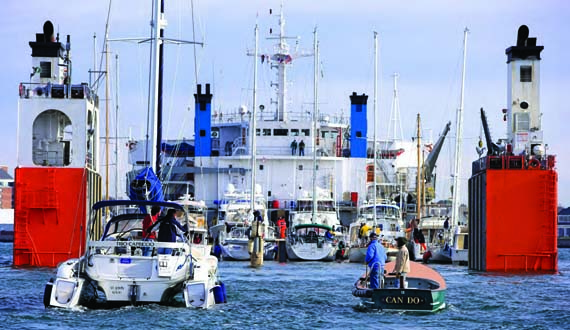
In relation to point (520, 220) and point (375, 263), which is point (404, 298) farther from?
point (520, 220)

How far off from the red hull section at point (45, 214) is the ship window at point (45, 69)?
459cm

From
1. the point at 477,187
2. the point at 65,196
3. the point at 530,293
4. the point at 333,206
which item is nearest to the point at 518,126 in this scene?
the point at 477,187

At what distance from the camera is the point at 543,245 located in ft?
142

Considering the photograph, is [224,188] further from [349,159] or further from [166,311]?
[166,311]

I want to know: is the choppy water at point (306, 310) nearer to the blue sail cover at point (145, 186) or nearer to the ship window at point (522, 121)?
the blue sail cover at point (145, 186)

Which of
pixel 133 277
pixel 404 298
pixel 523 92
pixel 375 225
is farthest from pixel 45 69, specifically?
pixel 404 298

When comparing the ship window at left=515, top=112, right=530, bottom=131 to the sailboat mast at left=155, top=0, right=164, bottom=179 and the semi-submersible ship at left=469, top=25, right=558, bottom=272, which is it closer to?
the semi-submersible ship at left=469, top=25, right=558, bottom=272

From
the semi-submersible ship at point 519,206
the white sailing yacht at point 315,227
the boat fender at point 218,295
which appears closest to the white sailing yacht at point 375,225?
the white sailing yacht at point 315,227

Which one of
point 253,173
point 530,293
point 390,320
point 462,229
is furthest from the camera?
point 253,173

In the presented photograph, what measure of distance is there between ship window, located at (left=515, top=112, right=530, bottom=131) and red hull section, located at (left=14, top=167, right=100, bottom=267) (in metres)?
15.5

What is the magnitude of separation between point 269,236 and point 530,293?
107 feet

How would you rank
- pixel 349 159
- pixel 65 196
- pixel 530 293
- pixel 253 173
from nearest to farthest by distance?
pixel 530 293
pixel 65 196
pixel 253 173
pixel 349 159

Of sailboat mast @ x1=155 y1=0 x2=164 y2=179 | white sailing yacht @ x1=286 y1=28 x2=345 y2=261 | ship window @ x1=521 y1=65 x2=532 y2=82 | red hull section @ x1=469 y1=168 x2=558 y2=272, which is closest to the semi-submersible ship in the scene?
red hull section @ x1=469 y1=168 x2=558 y2=272

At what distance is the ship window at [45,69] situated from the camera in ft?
151
